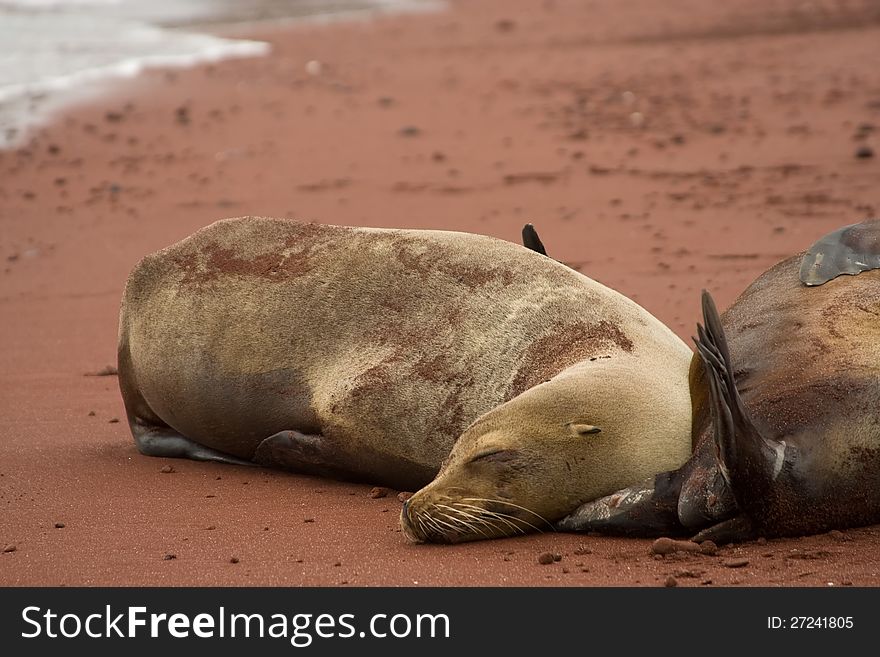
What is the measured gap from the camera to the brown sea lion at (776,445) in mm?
4121

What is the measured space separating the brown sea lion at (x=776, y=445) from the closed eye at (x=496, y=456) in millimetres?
261

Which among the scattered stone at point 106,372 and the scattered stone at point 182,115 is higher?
the scattered stone at point 182,115

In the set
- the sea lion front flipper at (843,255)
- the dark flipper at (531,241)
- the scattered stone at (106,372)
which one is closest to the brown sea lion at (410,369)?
the dark flipper at (531,241)

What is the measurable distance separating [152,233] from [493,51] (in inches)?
Result: 409

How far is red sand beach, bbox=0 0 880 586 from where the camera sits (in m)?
4.45

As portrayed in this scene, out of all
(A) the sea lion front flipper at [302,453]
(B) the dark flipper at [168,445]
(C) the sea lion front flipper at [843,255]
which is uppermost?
(C) the sea lion front flipper at [843,255]

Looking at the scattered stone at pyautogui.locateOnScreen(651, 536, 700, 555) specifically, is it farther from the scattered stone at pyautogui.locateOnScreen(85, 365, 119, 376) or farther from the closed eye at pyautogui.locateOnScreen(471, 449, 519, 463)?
the scattered stone at pyautogui.locateOnScreen(85, 365, 119, 376)

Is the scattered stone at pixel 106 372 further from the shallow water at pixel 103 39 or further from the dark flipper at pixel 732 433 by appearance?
the shallow water at pixel 103 39

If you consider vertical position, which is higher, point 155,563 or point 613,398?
point 613,398

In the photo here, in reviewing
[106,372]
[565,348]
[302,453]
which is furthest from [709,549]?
[106,372]

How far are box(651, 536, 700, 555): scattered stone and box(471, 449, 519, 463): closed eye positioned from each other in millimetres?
514

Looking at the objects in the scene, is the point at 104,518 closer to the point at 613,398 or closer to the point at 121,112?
the point at 613,398

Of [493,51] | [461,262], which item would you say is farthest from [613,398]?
[493,51]

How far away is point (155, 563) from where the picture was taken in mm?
4480
